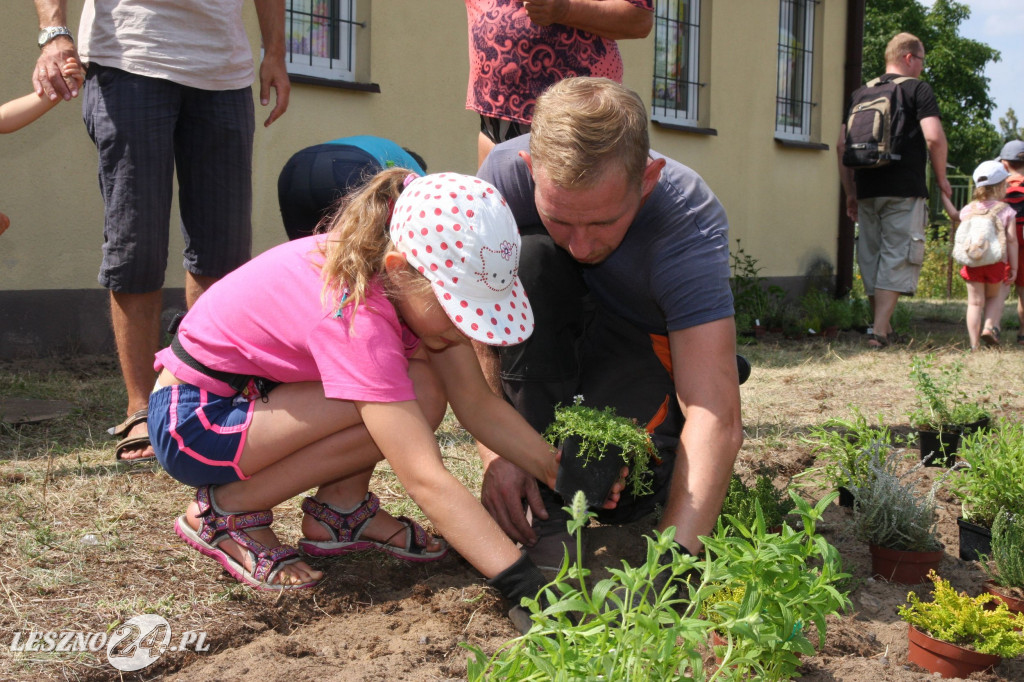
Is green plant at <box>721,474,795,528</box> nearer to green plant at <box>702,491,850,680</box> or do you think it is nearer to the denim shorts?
green plant at <box>702,491,850,680</box>

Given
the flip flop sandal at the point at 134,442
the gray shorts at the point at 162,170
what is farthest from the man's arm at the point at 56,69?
the flip flop sandal at the point at 134,442

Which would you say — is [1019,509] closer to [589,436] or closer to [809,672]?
[809,672]

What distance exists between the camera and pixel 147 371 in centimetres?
346

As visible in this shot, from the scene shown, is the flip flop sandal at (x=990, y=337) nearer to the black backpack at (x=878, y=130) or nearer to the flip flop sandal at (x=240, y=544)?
the black backpack at (x=878, y=130)

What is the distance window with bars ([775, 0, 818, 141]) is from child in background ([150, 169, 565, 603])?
845cm

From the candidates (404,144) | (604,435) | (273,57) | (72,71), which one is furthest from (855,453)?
(404,144)

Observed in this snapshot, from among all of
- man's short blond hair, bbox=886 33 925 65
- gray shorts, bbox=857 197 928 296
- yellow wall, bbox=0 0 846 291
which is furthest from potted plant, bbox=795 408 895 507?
man's short blond hair, bbox=886 33 925 65

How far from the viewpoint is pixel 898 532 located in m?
2.59

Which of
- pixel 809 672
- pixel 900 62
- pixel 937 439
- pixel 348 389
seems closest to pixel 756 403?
pixel 937 439

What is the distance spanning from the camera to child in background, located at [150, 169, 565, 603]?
6.63ft

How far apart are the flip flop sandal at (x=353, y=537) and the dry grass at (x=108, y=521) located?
0.25 feet

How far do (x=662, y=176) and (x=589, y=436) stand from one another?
30.4 inches

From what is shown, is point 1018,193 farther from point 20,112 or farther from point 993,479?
point 20,112

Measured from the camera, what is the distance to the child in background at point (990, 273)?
708 cm
